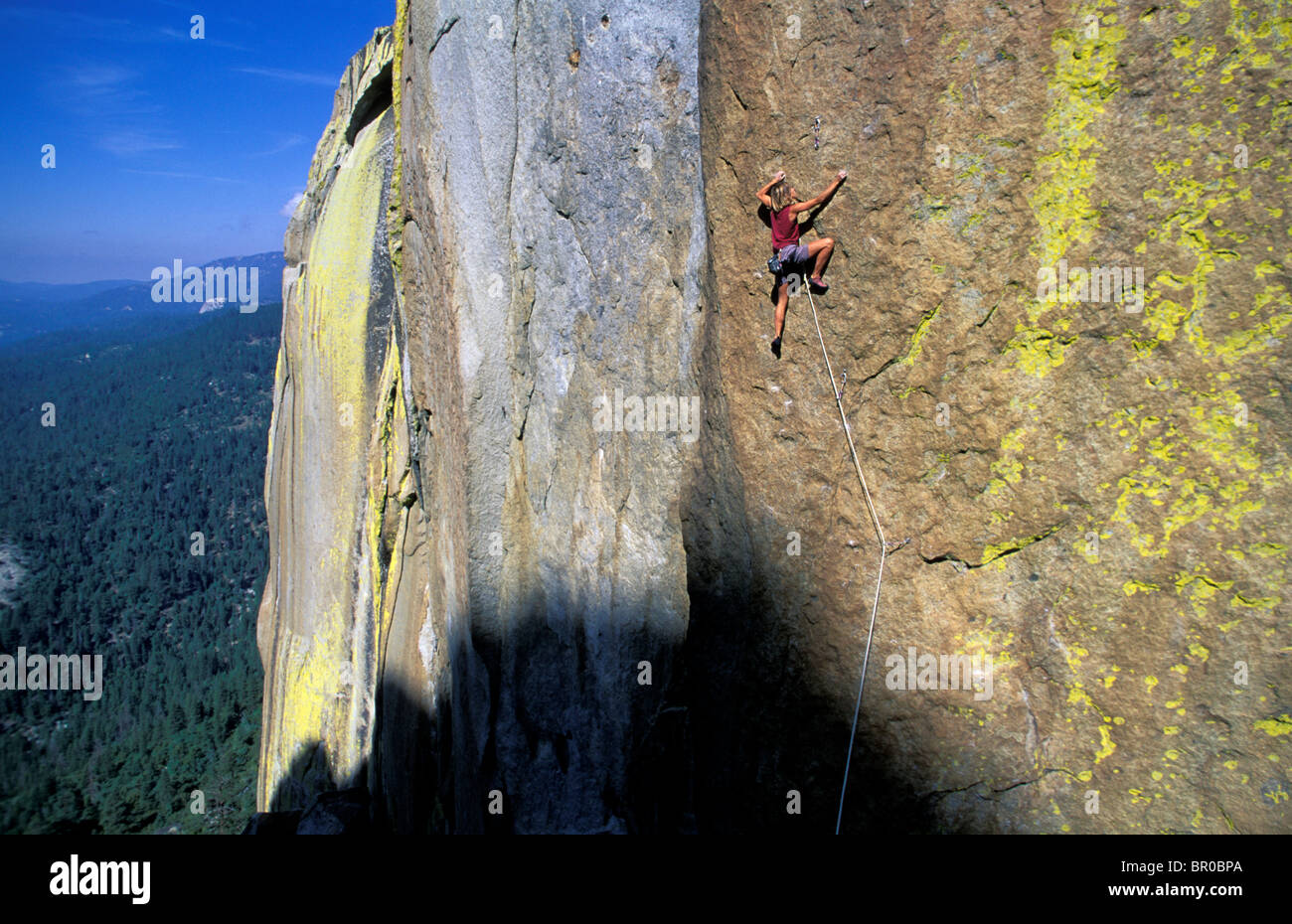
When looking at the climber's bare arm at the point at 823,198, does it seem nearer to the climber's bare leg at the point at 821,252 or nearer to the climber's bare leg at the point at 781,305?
the climber's bare leg at the point at 821,252

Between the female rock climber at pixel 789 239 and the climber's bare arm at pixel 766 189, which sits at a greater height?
the climber's bare arm at pixel 766 189

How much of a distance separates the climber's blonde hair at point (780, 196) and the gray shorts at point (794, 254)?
23 cm

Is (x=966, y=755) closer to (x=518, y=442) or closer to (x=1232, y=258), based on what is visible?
(x=1232, y=258)

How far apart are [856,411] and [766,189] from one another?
116 cm

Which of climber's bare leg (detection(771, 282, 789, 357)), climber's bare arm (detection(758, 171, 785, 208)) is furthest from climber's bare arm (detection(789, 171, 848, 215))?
climber's bare leg (detection(771, 282, 789, 357))

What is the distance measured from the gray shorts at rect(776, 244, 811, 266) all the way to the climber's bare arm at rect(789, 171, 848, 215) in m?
0.18

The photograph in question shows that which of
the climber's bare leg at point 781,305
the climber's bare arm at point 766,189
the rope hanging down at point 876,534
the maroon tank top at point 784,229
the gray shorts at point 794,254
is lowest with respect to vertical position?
the rope hanging down at point 876,534

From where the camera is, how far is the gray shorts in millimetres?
3385

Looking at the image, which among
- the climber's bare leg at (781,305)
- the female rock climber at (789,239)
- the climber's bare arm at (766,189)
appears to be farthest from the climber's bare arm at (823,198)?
the climber's bare leg at (781,305)

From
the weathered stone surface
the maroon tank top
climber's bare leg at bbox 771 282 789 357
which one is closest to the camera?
the weathered stone surface

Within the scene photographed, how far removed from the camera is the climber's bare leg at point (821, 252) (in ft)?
11.1

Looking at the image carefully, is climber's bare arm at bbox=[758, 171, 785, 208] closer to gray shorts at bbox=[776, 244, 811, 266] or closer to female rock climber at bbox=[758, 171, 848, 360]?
female rock climber at bbox=[758, 171, 848, 360]

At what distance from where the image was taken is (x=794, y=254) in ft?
11.1

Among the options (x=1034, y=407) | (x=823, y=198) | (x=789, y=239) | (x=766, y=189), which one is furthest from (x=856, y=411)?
(x=766, y=189)
